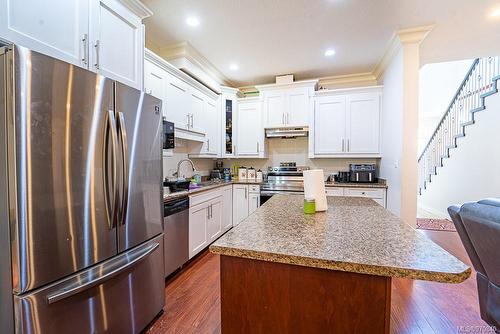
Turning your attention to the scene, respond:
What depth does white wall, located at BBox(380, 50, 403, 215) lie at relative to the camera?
8.54 feet

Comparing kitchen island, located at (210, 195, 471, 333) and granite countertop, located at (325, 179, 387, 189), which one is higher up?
granite countertop, located at (325, 179, 387, 189)

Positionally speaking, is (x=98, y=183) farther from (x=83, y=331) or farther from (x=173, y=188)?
(x=173, y=188)

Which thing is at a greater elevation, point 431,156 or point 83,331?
point 431,156

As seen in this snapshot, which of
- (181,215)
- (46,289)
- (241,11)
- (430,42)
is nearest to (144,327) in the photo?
(46,289)

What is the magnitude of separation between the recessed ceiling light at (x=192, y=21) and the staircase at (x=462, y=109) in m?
4.35

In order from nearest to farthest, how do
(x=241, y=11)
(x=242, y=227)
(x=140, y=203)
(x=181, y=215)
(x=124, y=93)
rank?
(x=242, y=227), (x=124, y=93), (x=140, y=203), (x=241, y=11), (x=181, y=215)

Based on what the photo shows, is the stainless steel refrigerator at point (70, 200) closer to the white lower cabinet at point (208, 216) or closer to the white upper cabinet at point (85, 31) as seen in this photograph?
the white upper cabinet at point (85, 31)

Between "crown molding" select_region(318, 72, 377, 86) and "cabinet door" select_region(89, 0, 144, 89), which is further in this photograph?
"crown molding" select_region(318, 72, 377, 86)

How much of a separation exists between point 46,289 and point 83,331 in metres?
0.34

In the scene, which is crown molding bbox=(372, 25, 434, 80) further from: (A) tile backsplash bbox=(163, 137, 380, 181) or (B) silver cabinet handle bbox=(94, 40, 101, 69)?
(B) silver cabinet handle bbox=(94, 40, 101, 69)

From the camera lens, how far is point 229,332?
2.99 feet

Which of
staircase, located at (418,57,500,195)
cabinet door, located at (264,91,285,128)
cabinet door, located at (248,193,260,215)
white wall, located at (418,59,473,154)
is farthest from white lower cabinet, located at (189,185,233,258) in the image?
staircase, located at (418,57,500,195)

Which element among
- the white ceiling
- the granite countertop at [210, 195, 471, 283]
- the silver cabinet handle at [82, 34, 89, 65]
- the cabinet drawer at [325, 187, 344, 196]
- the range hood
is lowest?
the cabinet drawer at [325, 187, 344, 196]

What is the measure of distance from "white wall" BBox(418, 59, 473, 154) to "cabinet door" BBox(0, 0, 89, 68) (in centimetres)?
488
